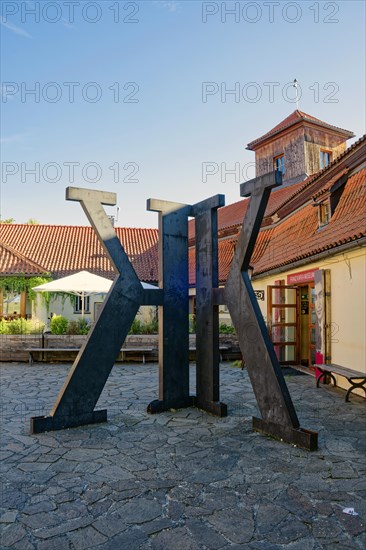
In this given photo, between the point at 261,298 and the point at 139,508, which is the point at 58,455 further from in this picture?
the point at 261,298

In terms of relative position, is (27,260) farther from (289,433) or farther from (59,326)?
(289,433)

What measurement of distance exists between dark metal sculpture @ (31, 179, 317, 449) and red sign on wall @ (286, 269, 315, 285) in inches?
165

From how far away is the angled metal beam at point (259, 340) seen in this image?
4852 mm

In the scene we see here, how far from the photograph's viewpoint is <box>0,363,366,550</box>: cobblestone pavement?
2863 millimetres

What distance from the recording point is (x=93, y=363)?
5.50 meters

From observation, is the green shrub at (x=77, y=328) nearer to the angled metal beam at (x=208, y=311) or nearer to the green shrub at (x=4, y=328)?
the green shrub at (x=4, y=328)

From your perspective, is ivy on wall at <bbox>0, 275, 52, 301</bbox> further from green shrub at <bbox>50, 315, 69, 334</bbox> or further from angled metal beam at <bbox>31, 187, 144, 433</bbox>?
angled metal beam at <bbox>31, 187, 144, 433</bbox>

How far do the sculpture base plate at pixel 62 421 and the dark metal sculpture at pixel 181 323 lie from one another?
0.01m

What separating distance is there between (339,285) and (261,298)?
529 centimetres

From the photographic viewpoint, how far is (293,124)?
21062 mm

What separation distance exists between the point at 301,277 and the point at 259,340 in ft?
17.7

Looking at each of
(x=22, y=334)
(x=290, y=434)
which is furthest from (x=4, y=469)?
(x=22, y=334)

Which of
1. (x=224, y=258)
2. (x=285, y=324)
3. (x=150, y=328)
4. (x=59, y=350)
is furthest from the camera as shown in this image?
(x=224, y=258)

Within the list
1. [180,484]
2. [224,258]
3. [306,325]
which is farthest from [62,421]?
[224,258]
